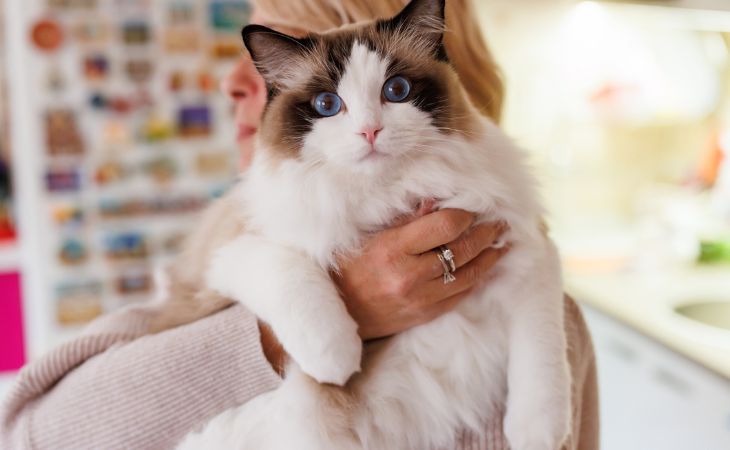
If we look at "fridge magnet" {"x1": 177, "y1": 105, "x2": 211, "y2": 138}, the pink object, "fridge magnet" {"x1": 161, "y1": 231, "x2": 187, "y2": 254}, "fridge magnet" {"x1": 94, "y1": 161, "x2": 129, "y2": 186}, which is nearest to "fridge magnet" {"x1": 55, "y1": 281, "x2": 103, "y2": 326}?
the pink object

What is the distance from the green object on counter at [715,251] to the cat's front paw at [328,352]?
1.82 meters

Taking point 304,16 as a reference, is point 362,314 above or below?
below

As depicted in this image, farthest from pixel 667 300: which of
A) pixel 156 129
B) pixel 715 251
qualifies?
pixel 156 129

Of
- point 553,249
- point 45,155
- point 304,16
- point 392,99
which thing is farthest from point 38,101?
point 553,249

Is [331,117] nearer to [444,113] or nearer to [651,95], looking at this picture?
[444,113]

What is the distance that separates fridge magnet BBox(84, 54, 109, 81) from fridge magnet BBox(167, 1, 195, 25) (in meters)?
0.34

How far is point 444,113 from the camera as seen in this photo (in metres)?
0.87

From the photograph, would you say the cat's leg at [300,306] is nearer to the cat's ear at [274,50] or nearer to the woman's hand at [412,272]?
the woman's hand at [412,272]

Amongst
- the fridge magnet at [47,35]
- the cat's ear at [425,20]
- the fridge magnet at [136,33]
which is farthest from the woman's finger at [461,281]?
the fridge magnet at [47,35]

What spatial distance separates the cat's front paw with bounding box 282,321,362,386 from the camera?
2.47ft

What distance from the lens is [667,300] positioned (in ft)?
6.41

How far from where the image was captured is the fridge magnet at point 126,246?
8.61 ft

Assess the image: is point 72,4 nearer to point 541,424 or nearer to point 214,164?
point 214,164

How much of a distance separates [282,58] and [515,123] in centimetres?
182
